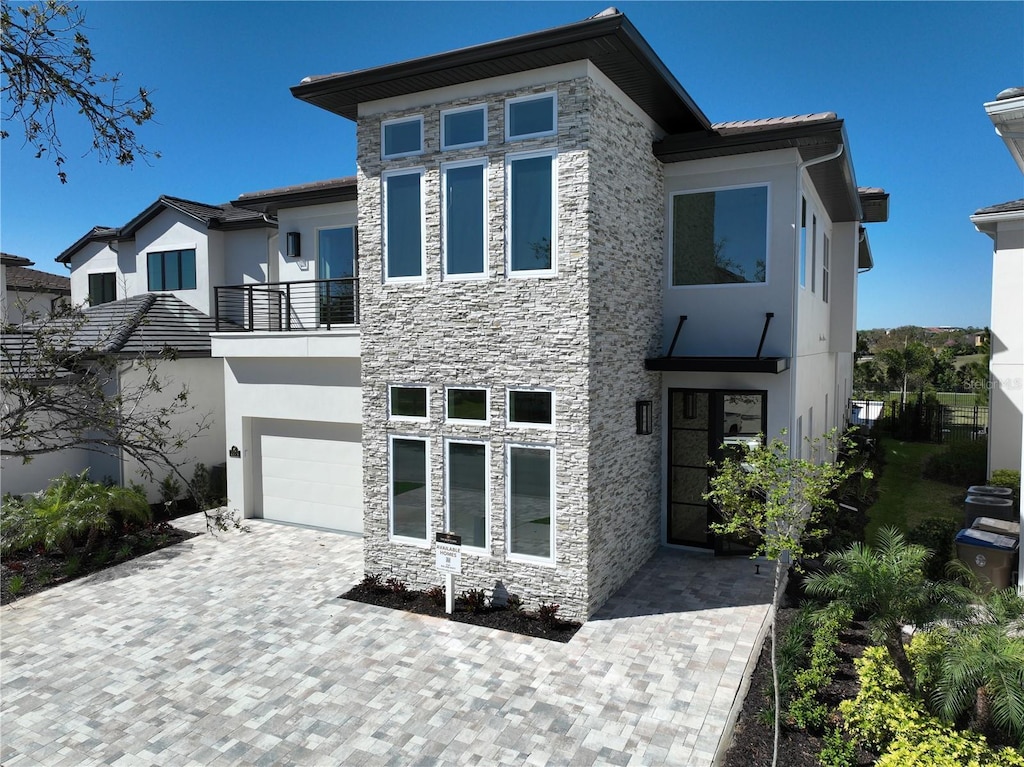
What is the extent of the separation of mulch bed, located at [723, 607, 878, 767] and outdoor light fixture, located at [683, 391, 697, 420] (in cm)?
472

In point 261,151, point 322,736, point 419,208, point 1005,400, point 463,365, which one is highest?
point 261,151

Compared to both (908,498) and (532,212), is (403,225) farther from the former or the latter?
(908,498)

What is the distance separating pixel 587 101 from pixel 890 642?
24.5 feet

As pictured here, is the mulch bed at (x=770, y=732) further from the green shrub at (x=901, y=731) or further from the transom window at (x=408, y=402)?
the transom window at (x=408, y=402)

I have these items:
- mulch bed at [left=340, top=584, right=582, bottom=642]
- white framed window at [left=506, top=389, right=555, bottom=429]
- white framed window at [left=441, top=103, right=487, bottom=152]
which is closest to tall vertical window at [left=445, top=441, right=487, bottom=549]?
white framed window at [left=506, top=389, right=555, bottom=429]

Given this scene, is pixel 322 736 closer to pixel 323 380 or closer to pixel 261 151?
pixel 323 380

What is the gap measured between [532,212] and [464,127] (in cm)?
175

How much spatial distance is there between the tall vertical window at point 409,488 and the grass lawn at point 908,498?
8359 mm

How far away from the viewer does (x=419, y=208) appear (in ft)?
32.1

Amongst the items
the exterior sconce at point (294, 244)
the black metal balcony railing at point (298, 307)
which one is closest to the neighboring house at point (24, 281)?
the black metal balcony railing at point (298, 307)

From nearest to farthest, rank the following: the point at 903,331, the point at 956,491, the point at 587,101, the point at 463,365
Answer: the point at 587,101 < the point at 463,365 < the point at 956,491 < the point at 903,331

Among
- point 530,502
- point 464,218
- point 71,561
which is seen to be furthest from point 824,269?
point 71,561

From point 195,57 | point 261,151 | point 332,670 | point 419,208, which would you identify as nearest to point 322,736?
point 332,670

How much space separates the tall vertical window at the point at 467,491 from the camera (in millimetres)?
9547
